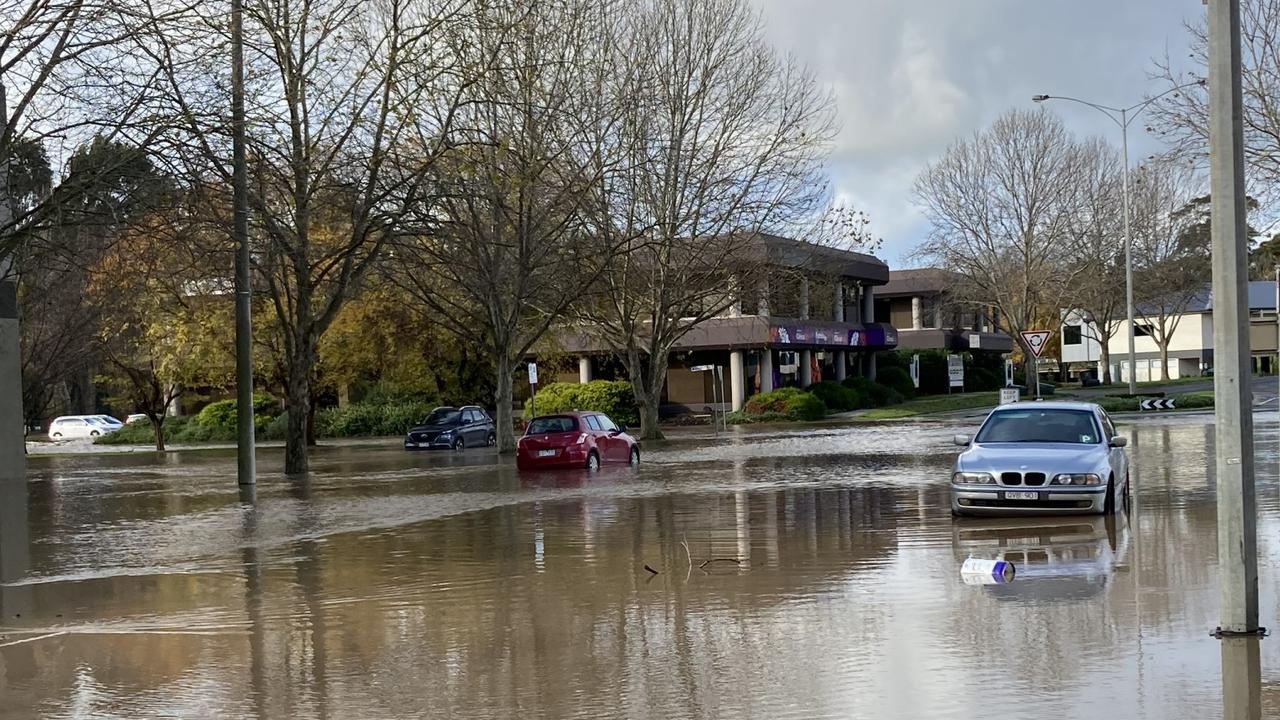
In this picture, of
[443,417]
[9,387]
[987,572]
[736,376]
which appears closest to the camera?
[987,572]

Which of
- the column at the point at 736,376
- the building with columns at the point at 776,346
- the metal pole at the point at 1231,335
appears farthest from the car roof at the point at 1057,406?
the column at the point at 736,376

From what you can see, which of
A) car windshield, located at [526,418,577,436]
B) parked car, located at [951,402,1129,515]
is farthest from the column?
parked car, located at [951,402,1129,515]

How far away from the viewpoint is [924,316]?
Result: 88.7 m

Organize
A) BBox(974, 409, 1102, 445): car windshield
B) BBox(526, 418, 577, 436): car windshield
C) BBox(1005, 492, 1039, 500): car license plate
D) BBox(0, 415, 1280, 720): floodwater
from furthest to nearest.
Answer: BBox(526, 418, 577, 436): car windshield, BBox(974, 409, 1102, 445): car windshield, BBox(1005, 492, 1039, 500): car license plate, BBox(0, 415, 1280, 720): floodwater

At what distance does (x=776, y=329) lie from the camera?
62.1 m

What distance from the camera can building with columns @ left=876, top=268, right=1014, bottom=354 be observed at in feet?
285

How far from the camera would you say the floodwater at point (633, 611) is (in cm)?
777

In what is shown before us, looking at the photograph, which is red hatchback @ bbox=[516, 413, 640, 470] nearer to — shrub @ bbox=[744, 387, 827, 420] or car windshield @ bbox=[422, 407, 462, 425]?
car windshield @ bbox=[422, 407, 462, 425]

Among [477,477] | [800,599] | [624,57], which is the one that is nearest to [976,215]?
[624,57]

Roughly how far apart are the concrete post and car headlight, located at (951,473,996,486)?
2613 centimetres

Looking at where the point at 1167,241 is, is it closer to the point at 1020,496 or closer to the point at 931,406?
the point at 931,406

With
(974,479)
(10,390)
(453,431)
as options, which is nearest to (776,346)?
(453,431)

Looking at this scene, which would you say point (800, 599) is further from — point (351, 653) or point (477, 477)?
point (477, 477)

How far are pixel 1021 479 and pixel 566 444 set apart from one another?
597 inches
